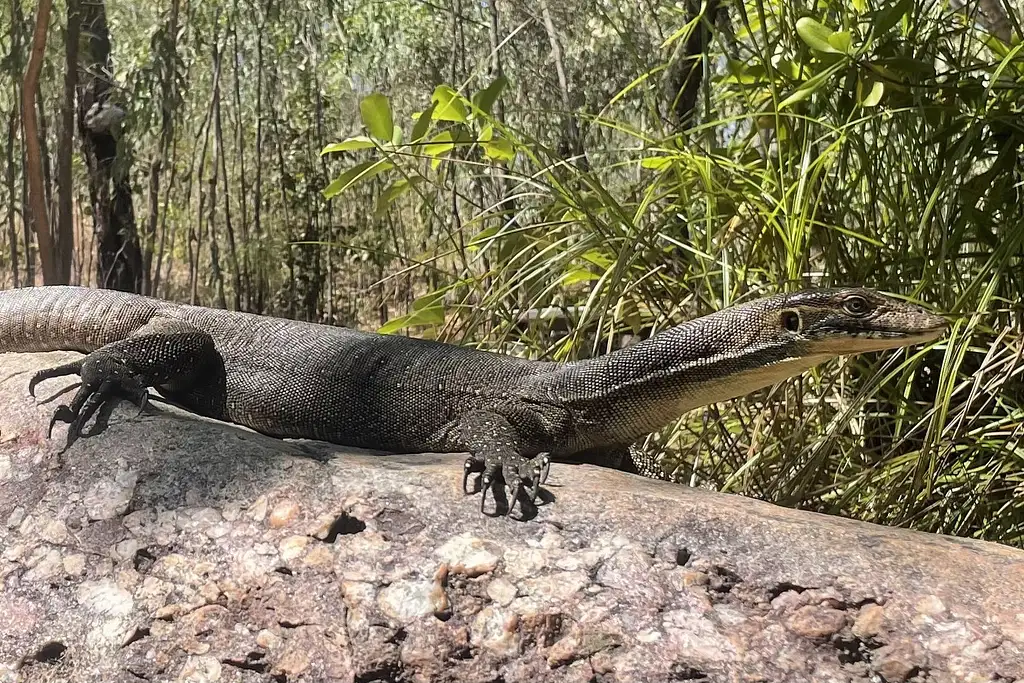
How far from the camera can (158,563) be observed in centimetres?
164

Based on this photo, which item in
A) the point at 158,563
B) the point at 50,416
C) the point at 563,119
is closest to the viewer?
the point at 158,563

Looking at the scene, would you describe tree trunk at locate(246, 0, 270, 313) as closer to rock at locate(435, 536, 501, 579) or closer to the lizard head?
the lizard head

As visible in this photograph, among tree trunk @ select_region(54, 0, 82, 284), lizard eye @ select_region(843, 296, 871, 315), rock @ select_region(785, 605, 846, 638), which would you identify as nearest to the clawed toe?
rock @ select_region(785, 605, 846, 638)

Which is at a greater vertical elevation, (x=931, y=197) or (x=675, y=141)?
(x=675, y=141)

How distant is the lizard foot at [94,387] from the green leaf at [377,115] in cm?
116

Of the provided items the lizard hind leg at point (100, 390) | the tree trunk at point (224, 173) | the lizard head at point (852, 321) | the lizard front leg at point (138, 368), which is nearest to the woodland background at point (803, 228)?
the lizard head at point (852, 321)

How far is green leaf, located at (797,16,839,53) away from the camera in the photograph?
7.95ft

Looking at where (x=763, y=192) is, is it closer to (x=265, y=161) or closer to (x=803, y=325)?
(x=803, y=325)

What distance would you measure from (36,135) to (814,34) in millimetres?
3337

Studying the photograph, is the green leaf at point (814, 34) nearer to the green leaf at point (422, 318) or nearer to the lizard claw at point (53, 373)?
the green leaf at point (422, 318)

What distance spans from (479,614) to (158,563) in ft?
2.00

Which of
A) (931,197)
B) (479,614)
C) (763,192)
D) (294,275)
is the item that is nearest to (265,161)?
(294,275)

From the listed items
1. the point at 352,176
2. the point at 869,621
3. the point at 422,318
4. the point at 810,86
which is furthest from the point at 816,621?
the point at 352,176

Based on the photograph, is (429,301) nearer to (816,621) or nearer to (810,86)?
(810,86)
